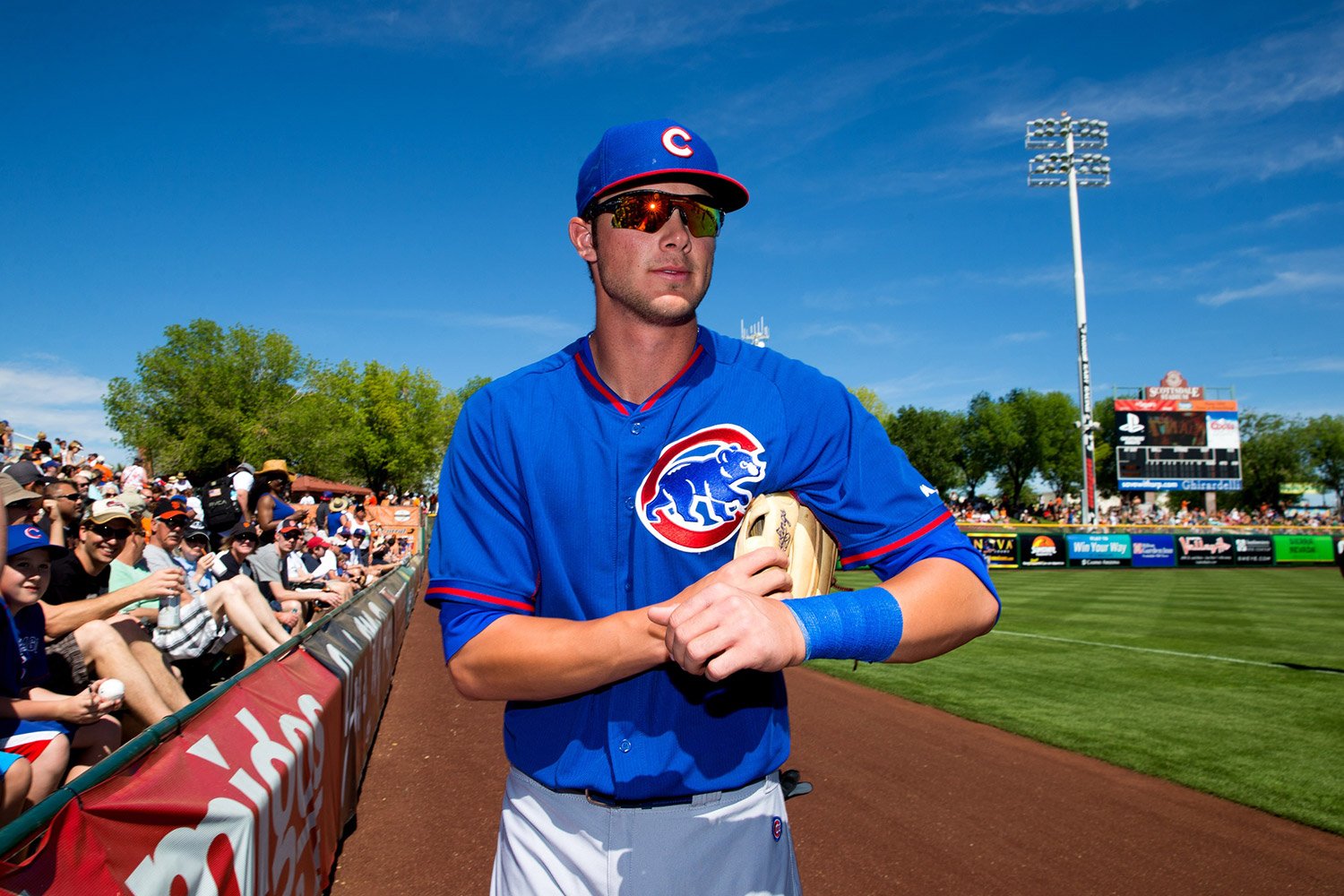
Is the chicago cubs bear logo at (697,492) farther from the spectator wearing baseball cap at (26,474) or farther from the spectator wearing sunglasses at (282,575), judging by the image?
the spectator wearing sunglasses at (282,575)

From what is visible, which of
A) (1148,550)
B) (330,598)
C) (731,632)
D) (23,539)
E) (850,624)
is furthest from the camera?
(1148,550)

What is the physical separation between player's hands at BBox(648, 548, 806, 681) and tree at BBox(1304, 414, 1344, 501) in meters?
97.5

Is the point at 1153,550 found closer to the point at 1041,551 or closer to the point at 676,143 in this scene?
the point at 1041,551

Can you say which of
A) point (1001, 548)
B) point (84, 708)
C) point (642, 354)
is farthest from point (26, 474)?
point (1001, 548)

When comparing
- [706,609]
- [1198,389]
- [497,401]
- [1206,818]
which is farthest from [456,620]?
[1198,389]

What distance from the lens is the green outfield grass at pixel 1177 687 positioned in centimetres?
766

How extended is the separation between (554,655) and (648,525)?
12.7 inches

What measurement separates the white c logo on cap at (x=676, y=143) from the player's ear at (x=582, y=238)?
0.25 meters

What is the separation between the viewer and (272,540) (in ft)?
35.9

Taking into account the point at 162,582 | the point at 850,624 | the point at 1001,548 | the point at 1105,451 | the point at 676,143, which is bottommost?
the point at 1001,548

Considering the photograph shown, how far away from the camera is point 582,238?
192 centimetres

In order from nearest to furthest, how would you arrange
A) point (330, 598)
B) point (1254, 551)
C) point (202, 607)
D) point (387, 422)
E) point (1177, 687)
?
1. point (202, 607)
2. point (330, 598)
3. point (1177, 687)
4. point (1254, 551)
5. point (387, 422)

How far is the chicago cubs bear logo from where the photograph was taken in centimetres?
166

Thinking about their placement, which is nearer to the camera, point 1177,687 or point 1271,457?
point 1177,687
